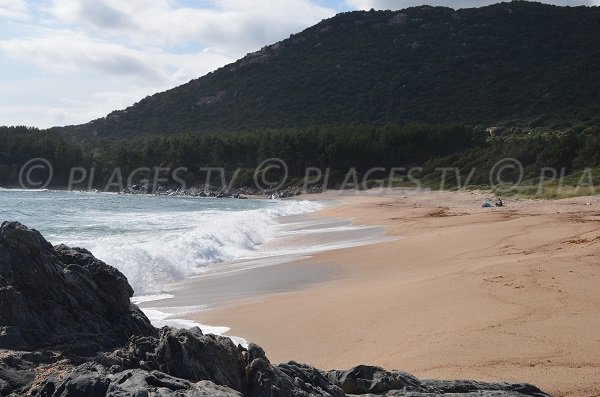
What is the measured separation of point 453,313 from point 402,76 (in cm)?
11049

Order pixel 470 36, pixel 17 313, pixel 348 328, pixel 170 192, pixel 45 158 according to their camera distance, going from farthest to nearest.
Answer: pixel 470 36 → pixel 45 158 → pixel 170 192 → pixel 348 328 → pixel 17 313

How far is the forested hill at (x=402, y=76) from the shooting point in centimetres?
10012

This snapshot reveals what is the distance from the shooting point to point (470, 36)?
123 m

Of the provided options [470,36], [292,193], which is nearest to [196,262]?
[292,193]

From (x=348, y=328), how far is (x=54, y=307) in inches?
152

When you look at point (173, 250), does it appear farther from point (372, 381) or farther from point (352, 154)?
point (352, 154)

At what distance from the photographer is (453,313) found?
7523mm

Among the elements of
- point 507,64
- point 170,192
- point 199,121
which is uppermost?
point 507,64

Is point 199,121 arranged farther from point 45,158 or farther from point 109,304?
point 109,304
